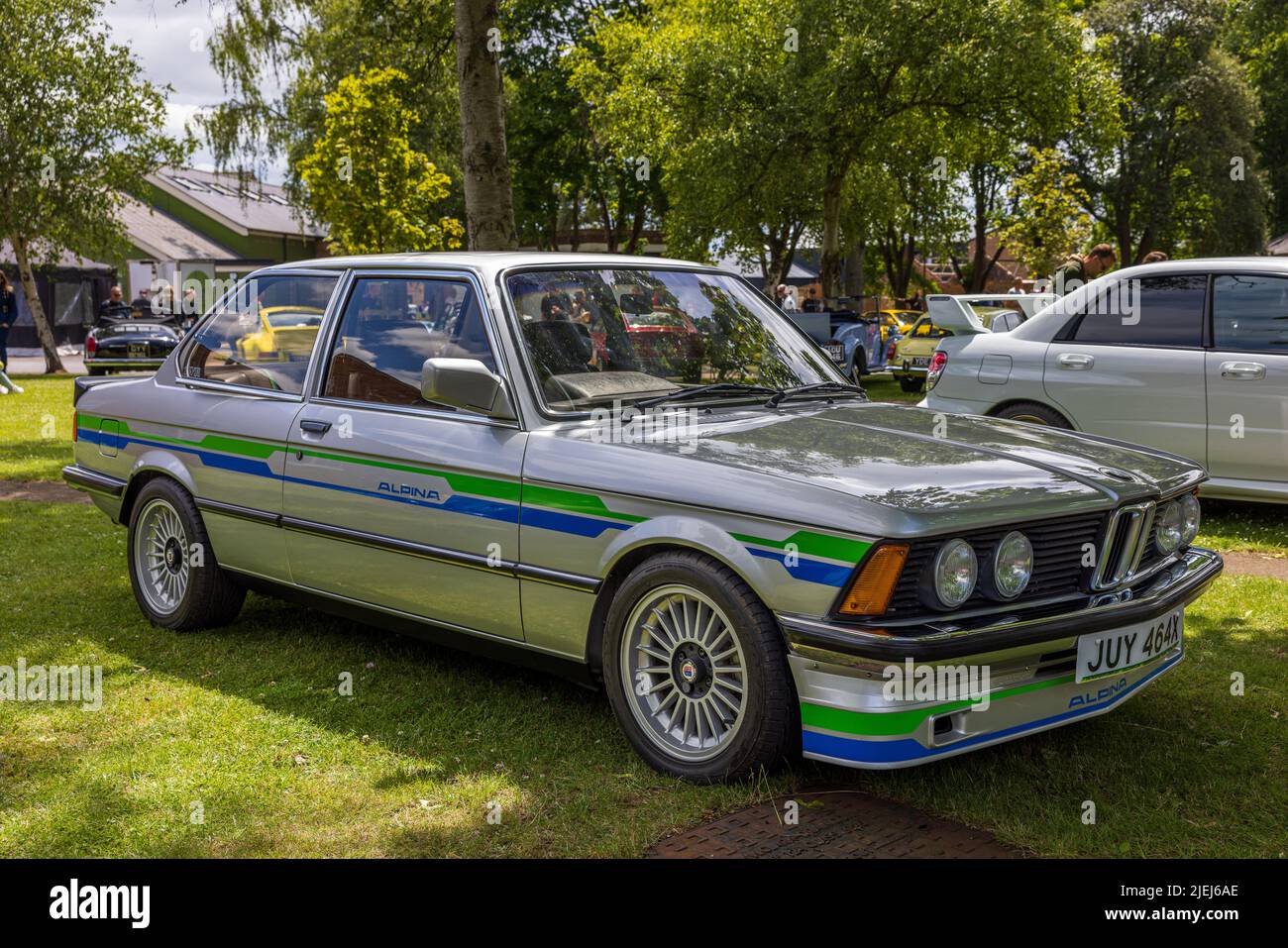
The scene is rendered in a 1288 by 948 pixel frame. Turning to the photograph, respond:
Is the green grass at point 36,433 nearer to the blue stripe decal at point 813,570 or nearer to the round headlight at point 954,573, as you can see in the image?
the blue stripe decal at point 813,570

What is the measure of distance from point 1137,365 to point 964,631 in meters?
5.33

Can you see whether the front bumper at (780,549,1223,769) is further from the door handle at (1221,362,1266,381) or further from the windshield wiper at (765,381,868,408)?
the door handle at (1221,362,1266,381)

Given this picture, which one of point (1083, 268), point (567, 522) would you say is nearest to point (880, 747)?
point (567, 522)

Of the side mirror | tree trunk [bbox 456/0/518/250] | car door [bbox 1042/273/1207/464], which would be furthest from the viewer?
tree trunk [bbox 456/0/518/250]

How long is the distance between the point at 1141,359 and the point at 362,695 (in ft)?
18.6

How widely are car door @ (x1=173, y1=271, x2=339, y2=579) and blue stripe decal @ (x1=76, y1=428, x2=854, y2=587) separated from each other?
1 cm

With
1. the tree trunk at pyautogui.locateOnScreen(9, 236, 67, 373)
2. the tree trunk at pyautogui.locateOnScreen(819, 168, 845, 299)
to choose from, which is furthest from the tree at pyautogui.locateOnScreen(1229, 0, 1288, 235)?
the tree trunk at pyautogui.locateOnScreen(9, 236, 67, 373)

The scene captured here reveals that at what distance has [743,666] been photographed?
380cm

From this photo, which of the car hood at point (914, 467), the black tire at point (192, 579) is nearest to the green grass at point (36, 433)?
the black tire at point (192, 579)

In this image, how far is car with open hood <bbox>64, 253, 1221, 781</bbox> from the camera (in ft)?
11.8

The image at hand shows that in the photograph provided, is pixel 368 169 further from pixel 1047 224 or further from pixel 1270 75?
pixel 1270 75

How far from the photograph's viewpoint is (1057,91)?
21953 millimetres

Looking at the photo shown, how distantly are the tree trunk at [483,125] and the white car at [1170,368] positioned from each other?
393 centimetres

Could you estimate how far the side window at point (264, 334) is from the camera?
5.45 metres
